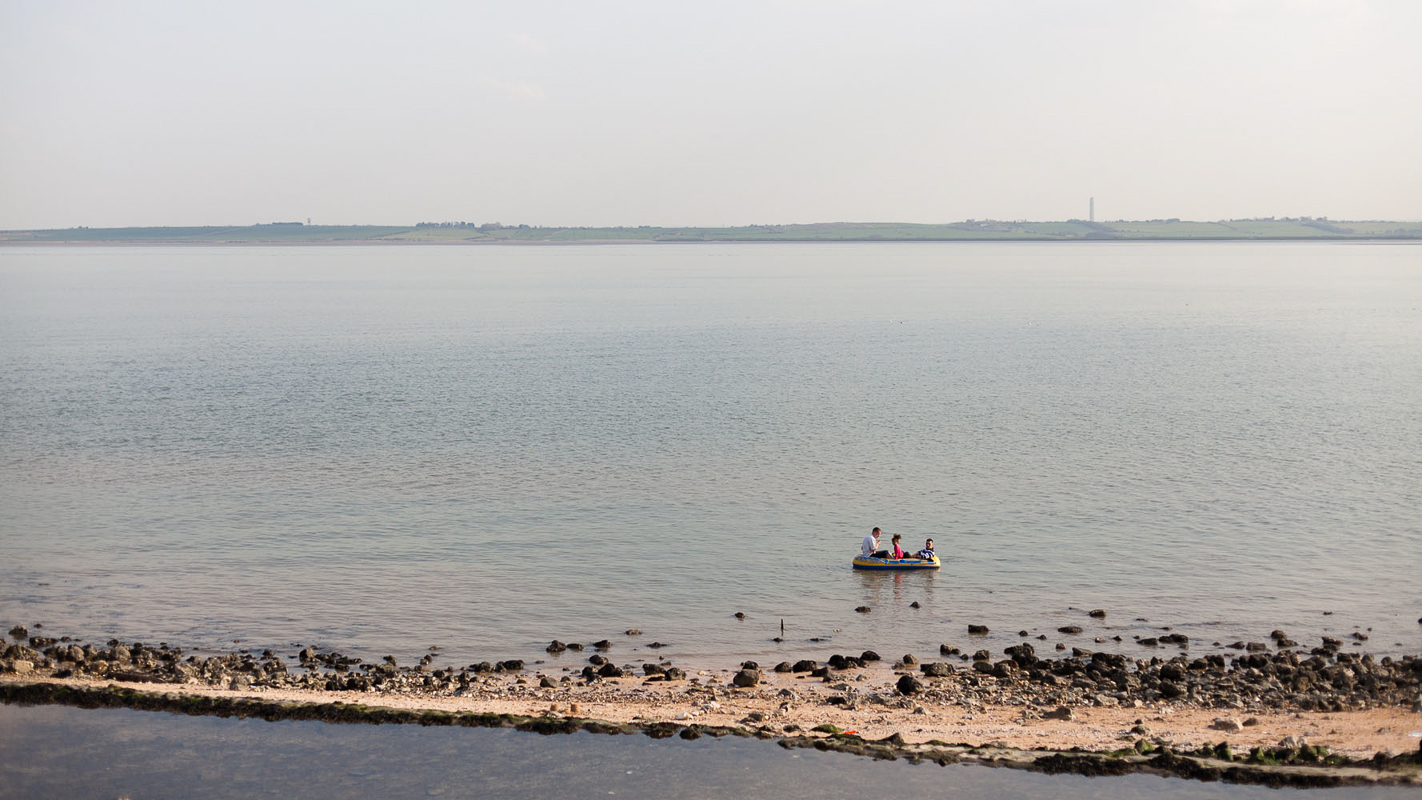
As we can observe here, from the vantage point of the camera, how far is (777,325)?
387 ft

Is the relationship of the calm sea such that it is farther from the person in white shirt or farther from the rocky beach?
the rocky beach

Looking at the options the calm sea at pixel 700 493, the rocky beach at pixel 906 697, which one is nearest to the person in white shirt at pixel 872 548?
the calm sea at pixel 700 493

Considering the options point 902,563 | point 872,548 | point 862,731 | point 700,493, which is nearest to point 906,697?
point 862,731

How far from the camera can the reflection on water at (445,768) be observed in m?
19.2

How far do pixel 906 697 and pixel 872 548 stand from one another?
11.0m

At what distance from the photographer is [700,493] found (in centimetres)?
4403

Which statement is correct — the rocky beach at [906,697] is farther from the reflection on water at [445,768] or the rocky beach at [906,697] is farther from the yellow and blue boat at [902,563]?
the yellow and blue boat at [902,563]

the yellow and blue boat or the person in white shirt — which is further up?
the person in white shirt

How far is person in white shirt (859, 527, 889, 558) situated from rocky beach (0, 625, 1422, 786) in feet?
22.0

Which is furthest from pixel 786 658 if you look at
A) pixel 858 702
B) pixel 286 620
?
pixel 286 620

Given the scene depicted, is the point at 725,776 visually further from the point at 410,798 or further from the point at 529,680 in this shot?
→ the point at 529,680

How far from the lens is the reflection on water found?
19.2 metres

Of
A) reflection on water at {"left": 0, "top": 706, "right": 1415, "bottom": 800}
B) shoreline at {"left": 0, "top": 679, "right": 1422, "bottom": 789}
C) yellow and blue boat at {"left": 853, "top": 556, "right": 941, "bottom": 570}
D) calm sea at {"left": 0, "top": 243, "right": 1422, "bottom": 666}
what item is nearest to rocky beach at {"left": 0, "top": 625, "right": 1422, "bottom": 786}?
shoreline at {"left": 0, "top": 679, "right": 1422, "bottom": 789}

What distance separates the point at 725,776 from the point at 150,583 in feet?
67.9
